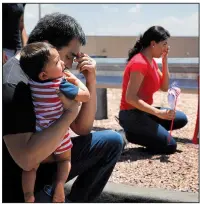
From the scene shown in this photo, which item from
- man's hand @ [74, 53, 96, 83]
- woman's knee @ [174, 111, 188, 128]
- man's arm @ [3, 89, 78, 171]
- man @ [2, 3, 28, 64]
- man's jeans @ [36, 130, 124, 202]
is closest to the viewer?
man's arm @ [3, 89, 78, 171]

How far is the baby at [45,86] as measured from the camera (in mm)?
2498

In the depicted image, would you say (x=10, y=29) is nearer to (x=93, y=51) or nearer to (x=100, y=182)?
(x=100, y=182)

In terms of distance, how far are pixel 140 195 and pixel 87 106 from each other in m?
0.90

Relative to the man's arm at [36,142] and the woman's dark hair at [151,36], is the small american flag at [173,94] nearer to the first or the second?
the woman's dark hair at [151,36]

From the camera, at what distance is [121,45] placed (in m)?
9.78

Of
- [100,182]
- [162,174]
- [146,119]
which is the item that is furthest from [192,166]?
[100,182]

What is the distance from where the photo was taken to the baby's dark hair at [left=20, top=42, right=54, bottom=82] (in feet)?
8.14

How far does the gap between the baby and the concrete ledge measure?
93cm

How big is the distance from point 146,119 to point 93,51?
19.1 feet

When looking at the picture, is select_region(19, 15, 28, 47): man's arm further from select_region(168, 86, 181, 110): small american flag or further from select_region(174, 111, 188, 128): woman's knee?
select_region(174, 111, 188, 128): woman's knee

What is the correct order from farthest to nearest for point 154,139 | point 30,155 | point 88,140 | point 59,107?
point 154,139
point 88,140
point 59,107
point 30,155

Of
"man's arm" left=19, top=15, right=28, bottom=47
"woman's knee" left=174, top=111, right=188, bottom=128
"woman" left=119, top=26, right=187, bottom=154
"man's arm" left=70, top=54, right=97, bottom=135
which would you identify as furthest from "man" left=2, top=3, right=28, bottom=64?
"woman's knee" left=174, top=111, right=188, bottom=128

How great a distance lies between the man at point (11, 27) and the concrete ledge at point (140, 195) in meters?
1.47

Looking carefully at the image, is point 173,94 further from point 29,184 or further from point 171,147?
point 29,184
